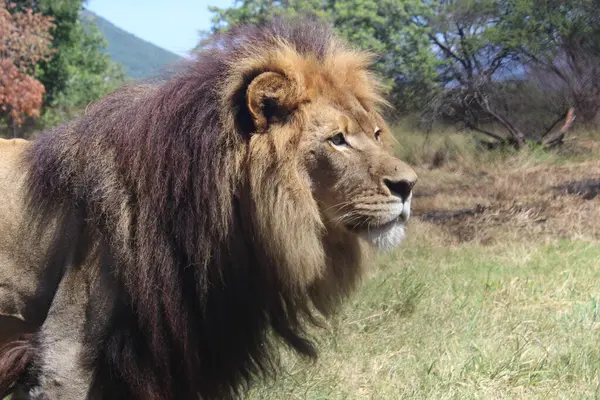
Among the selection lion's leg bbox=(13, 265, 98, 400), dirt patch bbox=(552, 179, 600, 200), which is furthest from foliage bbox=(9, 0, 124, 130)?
lion's leg bbox=(13, 265, 98, 400)

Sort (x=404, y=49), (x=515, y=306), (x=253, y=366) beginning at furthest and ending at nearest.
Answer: (x=404, y=49)
(x=515, y=306)
(x=253, y=366)

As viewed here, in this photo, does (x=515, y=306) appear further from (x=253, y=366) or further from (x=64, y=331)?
(x=64, y=331)

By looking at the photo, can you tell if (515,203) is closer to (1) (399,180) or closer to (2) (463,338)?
(2) (463,338)

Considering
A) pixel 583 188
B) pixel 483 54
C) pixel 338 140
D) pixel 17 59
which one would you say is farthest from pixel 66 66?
pixel 338 140

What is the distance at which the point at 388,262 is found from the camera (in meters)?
5.92

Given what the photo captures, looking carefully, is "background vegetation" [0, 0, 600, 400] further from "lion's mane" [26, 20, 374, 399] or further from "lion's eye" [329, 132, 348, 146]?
"lion's eye" [329, 132, 348, 146]

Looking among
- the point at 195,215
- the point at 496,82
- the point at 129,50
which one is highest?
the point at 129,50

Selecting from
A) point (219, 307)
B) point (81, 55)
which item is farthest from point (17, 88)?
point (81, 55)

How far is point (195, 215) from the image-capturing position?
7.54 ft

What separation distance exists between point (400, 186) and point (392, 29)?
40.7ft

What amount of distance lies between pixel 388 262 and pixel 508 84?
7.31 metres

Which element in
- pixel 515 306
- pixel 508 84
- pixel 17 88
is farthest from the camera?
pixel 508 84

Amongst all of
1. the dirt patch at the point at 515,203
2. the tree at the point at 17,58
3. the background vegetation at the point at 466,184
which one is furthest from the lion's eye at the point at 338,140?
the tree at the point at 17,58

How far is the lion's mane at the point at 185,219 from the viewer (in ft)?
7.47
